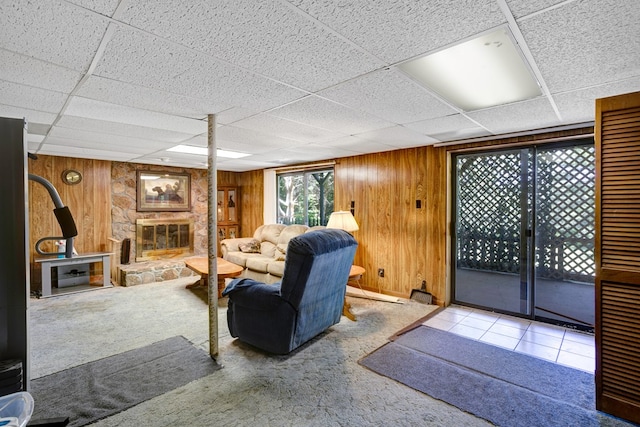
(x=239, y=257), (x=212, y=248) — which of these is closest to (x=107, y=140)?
(x=212, y=248)

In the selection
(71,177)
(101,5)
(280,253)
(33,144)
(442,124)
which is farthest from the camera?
(280,253)

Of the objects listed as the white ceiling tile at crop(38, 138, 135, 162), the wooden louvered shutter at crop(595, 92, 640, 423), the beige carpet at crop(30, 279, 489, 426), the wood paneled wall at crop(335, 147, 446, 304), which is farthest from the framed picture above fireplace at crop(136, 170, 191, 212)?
the wooden louvered shutter at crop(595, 92, 640, 423)

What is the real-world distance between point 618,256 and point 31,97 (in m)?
4.23

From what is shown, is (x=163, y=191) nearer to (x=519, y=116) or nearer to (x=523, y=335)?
(x=519, y=116)

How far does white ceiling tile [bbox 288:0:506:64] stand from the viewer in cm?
124

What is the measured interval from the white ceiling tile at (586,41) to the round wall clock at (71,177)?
6.33m

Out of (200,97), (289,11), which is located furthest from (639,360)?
(200,97)

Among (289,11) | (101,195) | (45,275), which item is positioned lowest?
(45,275)

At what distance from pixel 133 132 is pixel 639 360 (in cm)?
468

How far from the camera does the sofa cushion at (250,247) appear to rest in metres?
5.80

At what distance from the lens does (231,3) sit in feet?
4.04

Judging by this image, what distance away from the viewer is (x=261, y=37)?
1479 millimetres

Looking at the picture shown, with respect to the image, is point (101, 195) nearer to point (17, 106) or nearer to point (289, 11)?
point (17, 106)

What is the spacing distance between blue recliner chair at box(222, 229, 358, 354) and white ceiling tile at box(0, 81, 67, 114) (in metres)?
2.04
